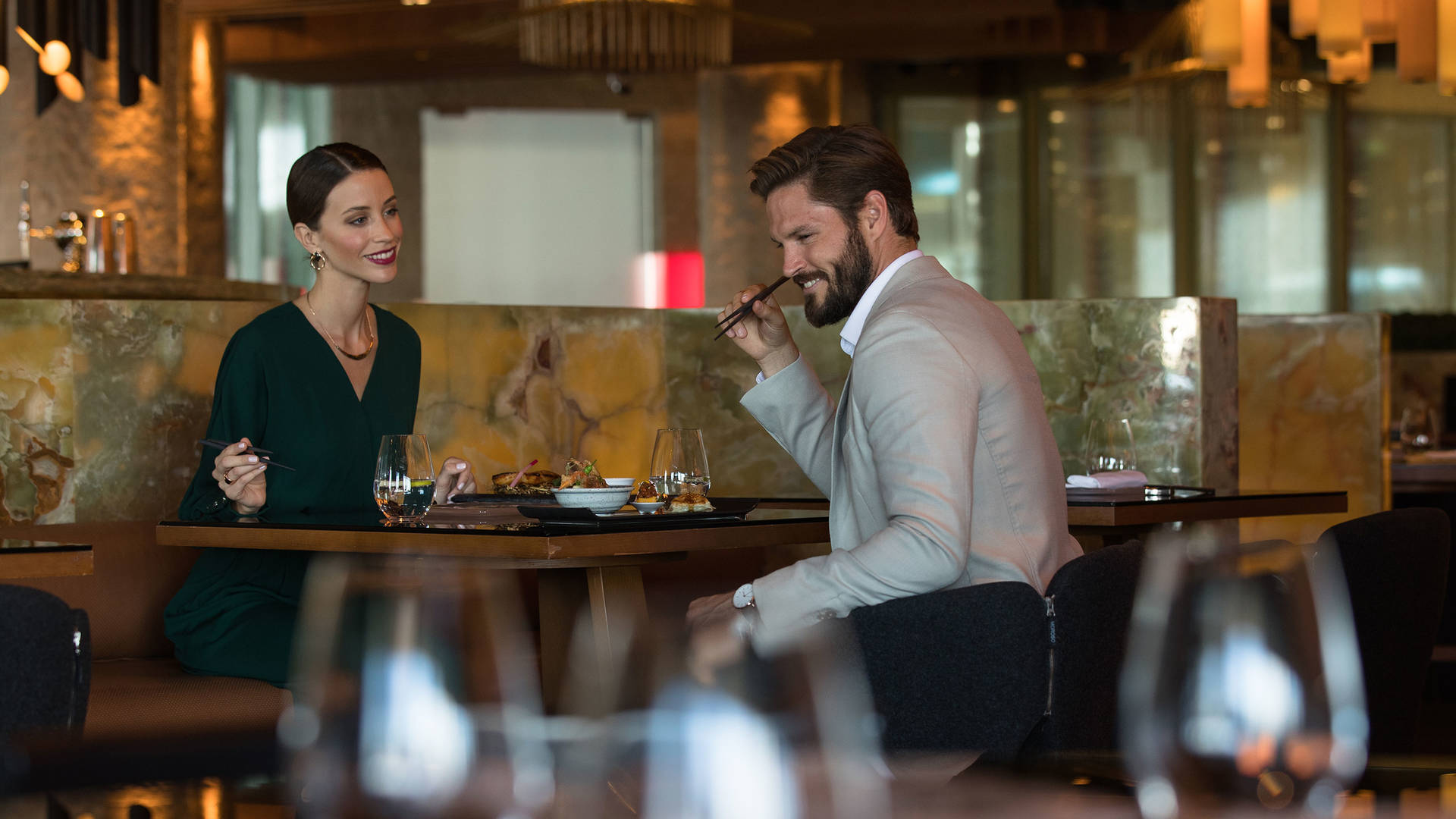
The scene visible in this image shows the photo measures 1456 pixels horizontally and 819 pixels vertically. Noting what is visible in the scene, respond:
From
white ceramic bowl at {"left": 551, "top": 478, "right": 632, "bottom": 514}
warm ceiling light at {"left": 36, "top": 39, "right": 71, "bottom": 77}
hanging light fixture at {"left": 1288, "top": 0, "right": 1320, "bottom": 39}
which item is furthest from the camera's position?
warm ceiling light at {"left": 36, "top": 39, "right": 71, "bottom": 77}

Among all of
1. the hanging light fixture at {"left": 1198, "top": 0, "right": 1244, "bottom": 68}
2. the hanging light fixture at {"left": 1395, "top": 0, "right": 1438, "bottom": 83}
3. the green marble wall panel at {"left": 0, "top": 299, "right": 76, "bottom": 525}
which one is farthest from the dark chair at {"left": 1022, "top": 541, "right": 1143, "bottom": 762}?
the hanging light fixture at {"left": 1395, "top": 0, "right": 1438, "bottom": 83}

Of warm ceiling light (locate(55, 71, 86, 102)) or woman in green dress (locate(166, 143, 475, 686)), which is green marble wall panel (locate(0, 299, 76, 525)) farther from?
warm ceiling light (locate(55, 71, 86, 102))

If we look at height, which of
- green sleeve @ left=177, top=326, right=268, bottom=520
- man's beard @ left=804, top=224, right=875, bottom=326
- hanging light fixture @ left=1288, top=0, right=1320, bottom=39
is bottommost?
green sleeve @ left=177, top=326, right=268, bottom=520

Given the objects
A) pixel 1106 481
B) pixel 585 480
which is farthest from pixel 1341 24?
pixel 585 480

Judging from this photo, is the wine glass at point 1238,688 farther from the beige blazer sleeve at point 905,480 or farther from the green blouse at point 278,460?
the green blouse at point 278,460

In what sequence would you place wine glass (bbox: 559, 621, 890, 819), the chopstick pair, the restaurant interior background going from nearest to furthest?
1. wine glass (bbox: 559, 621, 890, 819)
2. the chopstick pair
3. the restaurant interior background

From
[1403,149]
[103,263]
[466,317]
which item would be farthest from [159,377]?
[1403,149]

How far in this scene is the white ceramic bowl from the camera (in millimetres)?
2074

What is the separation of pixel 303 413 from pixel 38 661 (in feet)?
4.74

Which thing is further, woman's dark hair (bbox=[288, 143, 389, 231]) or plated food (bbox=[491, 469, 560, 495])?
woman's dark hair (bbox=[288, 143, 389, 231])

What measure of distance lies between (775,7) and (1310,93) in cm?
368

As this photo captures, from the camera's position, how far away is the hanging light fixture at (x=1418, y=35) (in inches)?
193

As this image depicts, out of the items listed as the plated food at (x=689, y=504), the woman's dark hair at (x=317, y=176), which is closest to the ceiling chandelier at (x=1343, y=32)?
the woman's dark hair at (x=317, y=176)

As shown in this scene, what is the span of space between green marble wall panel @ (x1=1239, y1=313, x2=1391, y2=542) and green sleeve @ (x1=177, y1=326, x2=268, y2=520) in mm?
2811
